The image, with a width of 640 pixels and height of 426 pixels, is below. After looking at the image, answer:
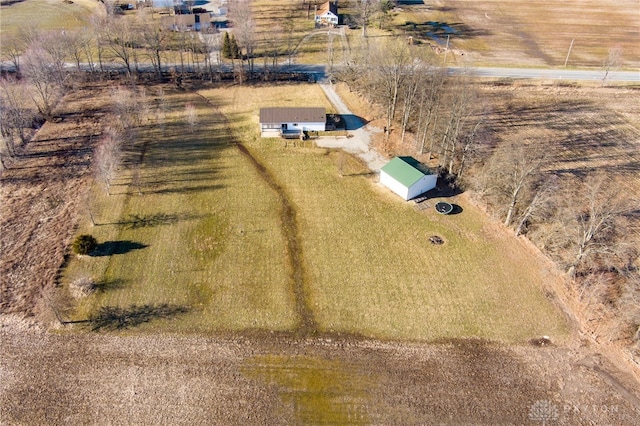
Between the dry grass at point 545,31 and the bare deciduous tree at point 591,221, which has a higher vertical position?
the dry grass at point 545,31

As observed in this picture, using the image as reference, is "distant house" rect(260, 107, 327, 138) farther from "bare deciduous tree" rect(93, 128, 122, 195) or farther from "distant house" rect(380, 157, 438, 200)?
"bare deciduous tree" rect(93, 128, 122, 195)

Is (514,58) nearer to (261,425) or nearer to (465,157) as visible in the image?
(465,157)

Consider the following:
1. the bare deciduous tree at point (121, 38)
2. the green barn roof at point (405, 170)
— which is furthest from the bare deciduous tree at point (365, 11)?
the green barn roof at point (405, 170)

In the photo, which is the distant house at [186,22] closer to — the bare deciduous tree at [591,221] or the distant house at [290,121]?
the distant house at [290,121]

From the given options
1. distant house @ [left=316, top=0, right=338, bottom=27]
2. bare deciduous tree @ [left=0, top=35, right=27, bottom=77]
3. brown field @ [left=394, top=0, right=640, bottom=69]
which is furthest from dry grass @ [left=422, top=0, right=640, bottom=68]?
bare deciduous tree @ [left=0, top=35, right=27, bottom=77]

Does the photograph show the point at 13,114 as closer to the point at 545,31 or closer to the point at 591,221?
the point at 591,221

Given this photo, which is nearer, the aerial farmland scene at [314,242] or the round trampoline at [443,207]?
the aerial farmland scene at [314,242]
